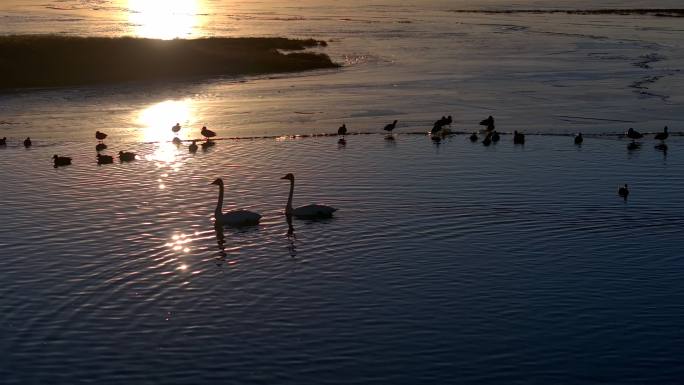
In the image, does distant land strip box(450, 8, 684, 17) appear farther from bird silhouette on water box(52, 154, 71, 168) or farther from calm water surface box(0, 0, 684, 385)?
bird silhouette on water box(52, 154, 71, 168)

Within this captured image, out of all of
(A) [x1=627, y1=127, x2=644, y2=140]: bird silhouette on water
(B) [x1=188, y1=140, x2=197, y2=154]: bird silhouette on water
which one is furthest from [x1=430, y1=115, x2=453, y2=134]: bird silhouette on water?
(B) [x1=188, y1=140, x2=197, y2=154]: bird silhouette on water

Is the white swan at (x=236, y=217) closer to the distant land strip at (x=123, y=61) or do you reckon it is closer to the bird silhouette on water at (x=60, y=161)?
the bird silhouette on water at (x=60, y=161)

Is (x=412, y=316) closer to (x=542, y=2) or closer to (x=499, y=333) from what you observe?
(x=499, y=333)

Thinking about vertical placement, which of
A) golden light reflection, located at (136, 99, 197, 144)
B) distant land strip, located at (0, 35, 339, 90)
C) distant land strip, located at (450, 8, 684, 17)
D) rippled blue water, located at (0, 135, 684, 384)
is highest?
distant land strip, located at (450, 8, 684, 17)

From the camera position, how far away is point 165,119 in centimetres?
4341

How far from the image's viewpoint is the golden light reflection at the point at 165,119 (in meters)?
39.1

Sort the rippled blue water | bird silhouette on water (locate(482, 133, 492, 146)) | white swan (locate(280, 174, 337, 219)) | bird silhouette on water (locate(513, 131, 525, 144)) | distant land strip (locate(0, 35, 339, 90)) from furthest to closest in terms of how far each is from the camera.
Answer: distant land strip (locate(0, 35, 339, 90))
bird silhouette on water (locate(513, 131, 525, 144))
bird silhouette on water (locate(482, 133, 492, 146))
white swan (locate(280, 174, 337, 219))
the rippled blue water

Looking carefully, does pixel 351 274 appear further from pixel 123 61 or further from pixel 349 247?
pixel 123 61

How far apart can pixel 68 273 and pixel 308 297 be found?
16.4 ft

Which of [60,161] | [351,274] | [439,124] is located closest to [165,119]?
[60,161]

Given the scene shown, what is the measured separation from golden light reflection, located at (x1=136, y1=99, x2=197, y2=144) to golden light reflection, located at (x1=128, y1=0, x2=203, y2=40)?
38.7 m

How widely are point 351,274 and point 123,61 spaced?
44.7 meters

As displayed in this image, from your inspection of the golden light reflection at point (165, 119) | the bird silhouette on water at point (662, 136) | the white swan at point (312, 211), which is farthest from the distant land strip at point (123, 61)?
the white swan at point (312, 211)

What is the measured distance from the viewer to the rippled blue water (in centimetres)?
1598
